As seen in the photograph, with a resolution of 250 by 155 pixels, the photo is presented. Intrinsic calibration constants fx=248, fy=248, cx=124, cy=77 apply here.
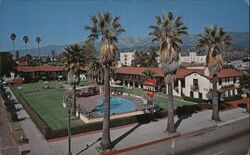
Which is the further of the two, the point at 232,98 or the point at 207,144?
the point at 232,98

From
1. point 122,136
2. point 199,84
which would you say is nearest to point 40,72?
point 199,84

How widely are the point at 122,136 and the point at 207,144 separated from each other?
5.01 meters

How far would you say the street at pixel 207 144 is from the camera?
12531 millimetres

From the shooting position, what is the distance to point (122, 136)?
15383 mm

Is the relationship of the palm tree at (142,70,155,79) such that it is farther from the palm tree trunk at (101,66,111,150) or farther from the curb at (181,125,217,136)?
the palm tree trunk at (101,66,111,150)

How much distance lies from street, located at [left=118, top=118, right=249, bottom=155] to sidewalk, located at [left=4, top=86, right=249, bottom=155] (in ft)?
2.28

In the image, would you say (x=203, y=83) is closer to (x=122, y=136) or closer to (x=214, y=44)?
(x=214, y=44)

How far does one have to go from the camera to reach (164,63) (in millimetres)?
15000

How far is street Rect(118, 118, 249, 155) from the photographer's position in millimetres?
12531

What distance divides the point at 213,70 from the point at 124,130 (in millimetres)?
7564

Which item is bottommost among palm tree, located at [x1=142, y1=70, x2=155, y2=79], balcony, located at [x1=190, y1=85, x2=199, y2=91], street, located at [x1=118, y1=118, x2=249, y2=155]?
street, located at [x1=118, y1=118, x2=249, y2=155]

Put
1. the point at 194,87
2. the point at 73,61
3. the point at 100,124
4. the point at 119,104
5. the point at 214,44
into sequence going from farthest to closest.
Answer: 1. the point at 194,87
2. the point at 119,104
3. the point at 73,61
4. the point at 214,44
5. the point at 100,124

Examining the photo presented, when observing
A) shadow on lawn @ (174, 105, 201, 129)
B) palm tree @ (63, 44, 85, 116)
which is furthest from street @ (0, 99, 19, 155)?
shadow on lawn @ (174, 105, 201, 129)

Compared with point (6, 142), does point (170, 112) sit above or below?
above
